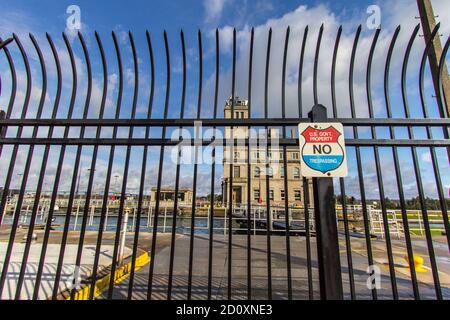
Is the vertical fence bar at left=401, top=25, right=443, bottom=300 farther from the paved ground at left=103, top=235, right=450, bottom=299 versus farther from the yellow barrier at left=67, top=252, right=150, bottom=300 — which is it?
the yellow barrier at left=67, top=252, right=150, bottom=300

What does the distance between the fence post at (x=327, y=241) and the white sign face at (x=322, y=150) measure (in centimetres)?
9

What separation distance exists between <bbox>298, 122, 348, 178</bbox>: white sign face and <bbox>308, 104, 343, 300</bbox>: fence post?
0.30 feet

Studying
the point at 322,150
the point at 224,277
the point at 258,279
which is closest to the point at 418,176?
the point at 322,150

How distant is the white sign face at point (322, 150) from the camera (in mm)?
2027

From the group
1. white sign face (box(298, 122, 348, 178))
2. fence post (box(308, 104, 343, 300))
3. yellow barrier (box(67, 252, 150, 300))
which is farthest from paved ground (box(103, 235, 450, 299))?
white sign face (box(298, 122, 348, 178))

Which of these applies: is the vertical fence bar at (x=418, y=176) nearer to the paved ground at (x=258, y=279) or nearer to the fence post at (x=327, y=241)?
the fence post at (x=327, y=241)

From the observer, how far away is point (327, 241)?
1923 mm

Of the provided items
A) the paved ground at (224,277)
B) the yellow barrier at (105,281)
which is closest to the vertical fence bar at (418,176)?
the paved ground at (224,277)

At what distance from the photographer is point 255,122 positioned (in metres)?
2.16

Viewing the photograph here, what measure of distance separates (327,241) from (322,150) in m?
0.74

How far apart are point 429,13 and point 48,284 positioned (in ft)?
26.4

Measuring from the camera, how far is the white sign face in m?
2.03
